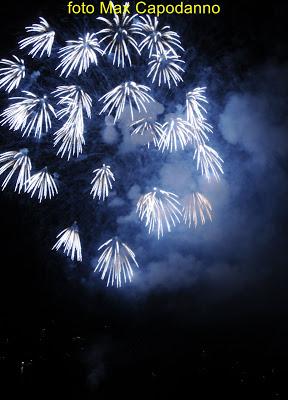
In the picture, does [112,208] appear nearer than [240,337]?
Yes

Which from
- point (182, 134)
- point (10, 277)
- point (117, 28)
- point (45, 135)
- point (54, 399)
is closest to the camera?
point (117, 28)

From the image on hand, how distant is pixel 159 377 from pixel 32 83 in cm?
4603

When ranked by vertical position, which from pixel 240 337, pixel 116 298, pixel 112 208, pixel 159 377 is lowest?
pixel 159 377

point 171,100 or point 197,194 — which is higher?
point 171,100

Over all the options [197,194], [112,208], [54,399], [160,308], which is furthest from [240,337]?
[197,194]

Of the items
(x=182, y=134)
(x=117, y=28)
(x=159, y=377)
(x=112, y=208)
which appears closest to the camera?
(x=117, y=28)

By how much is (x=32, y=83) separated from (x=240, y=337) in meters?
64.2

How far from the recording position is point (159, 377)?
172 feet

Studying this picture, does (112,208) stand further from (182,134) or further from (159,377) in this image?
(159,377)

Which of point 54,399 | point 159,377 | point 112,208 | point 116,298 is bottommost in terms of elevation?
point 54,399

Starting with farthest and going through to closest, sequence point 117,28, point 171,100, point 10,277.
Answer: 1. point 10,277
2. point 171,100
3. point 117,28

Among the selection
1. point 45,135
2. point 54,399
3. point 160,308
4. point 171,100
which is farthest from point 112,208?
point 160,308

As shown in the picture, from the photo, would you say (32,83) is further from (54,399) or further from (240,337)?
(240,337)

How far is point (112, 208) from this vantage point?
923 inches
